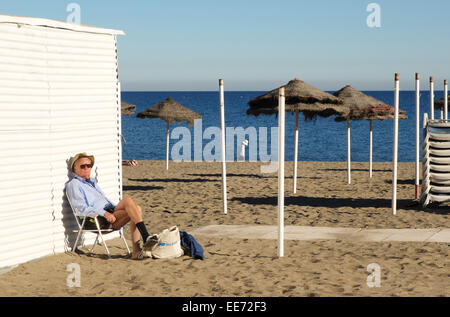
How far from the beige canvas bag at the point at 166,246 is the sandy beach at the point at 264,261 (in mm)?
94

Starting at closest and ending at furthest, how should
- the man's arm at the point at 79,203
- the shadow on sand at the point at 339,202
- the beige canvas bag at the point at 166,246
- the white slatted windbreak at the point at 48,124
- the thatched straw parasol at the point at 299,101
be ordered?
the white slatted windbreak at the point at 48,124
the beige canvas bag at the point at 166,246
the man's arm at the point at 79,203
the shadow on sand at the point at 339,202
the thatched straw parasol at the point at 299,101

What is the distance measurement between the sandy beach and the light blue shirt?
65cm

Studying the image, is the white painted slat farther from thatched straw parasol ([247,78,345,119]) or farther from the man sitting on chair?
thatched straw parasol ([247,78,345,119])

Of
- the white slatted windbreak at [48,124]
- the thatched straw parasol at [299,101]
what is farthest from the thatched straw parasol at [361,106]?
the white slatted windbreak at [48,124]

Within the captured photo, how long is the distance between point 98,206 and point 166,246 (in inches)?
42.6

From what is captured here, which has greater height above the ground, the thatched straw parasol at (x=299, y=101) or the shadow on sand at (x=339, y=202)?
the thatched straw parasol at (x=299, y=101)

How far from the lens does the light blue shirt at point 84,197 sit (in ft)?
28.3

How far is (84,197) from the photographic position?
28.7ft

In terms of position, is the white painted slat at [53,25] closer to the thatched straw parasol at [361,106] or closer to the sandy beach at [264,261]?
the sandy beach at [264,261]

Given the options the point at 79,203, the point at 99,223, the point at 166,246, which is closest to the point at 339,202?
the point at 166,246

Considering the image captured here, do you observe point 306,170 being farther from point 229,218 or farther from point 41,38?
point 41,38

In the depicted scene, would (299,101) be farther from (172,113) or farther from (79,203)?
(172,113)

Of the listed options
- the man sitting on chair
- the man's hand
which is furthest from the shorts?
the man's hand

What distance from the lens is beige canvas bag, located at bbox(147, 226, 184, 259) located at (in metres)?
8.48
